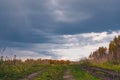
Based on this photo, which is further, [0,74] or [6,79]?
[0,74]

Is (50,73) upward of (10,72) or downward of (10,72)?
downward

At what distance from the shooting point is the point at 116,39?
438 feet

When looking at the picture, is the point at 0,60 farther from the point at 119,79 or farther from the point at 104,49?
the point at 104,49

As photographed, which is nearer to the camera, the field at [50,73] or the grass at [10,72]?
the grass at [10,72]

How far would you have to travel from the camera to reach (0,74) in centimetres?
3388

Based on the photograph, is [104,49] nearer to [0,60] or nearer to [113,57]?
[113,57]

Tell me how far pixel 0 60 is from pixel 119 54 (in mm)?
93420

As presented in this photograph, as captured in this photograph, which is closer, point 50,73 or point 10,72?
point 10,72

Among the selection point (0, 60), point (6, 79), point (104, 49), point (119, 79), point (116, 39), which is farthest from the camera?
point (104, 49)

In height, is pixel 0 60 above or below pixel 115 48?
below

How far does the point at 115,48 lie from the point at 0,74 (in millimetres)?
102390

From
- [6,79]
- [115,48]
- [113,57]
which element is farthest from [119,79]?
[115,48]

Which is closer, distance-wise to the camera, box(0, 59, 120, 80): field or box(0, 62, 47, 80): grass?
box(0, 62, 47, 80): grass

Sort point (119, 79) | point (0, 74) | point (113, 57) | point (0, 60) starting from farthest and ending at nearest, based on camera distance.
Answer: point (113, 57) < point (0, 60) < point (0, 74) < point (119, 79)
